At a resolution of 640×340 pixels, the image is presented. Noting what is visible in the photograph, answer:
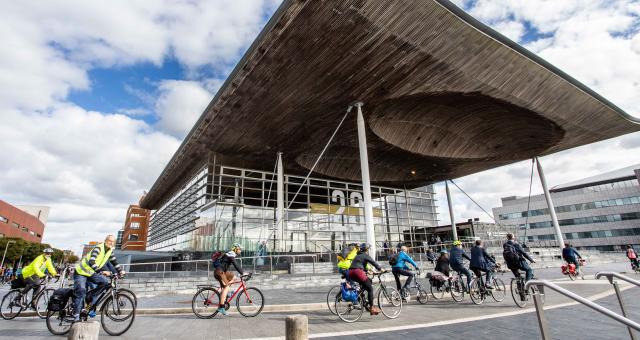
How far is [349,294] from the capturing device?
23.5 feet

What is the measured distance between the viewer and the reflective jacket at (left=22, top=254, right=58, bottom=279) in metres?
8.02

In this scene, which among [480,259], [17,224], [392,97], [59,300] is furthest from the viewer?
[17,224]

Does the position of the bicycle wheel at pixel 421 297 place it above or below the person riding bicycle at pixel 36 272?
below

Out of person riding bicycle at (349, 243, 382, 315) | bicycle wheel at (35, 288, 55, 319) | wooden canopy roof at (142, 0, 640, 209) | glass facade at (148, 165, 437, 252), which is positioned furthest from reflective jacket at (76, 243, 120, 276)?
glass facade at (148, 165, 437, 252)

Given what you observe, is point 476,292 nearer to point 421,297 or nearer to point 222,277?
point 421,297

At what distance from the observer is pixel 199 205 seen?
25906 millimetres

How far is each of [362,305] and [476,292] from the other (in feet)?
12.3

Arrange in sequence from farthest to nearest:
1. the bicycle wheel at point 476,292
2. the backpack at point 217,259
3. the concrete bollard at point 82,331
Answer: the bicycle wheel at point 476,292, the backpack at point 217,259, the concrete bollard at point 82,331

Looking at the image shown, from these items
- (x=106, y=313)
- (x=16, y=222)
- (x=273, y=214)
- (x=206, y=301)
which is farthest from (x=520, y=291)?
(x=16, y=222)

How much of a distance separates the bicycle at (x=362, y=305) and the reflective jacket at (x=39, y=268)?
7.17 metres

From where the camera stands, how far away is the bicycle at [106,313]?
6.11 metres

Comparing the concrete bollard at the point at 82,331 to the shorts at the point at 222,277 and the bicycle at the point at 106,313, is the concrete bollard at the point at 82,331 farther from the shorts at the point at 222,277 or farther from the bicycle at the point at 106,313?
the shorts at the point at 222,277

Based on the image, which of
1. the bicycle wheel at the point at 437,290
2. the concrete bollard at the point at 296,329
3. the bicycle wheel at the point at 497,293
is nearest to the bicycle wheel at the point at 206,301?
the concrete bollard at the point at 296,329

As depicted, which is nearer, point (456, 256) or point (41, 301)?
point (41, 301)
